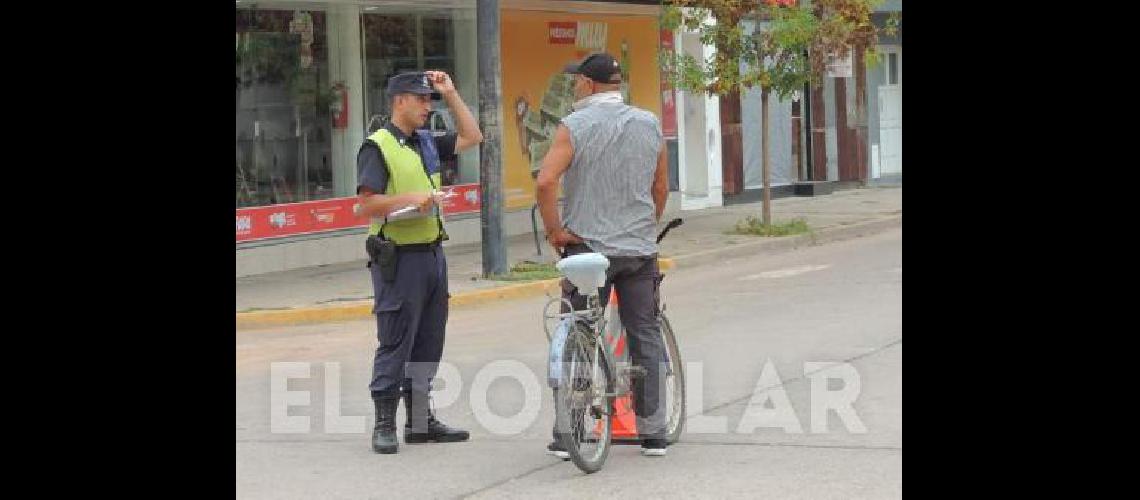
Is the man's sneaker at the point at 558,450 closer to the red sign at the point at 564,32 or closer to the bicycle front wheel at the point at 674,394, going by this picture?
the bicycle front wheel at the point at 674,394

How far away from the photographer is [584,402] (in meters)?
8.17

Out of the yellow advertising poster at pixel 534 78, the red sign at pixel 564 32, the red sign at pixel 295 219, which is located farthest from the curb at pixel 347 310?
the red sign at pixel 564 32

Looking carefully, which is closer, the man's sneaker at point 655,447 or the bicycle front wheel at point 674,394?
the man's sneaker at point 655,447

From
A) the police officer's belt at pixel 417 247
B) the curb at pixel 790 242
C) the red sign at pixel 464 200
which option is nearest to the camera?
the police officer's belt at pixel 417 247

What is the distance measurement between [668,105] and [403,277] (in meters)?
18.0

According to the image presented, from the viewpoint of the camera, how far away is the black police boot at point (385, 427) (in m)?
8.83

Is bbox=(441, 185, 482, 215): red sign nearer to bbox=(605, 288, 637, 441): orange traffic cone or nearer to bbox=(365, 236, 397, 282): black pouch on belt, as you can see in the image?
bbox=(365, 236, 397, 282): black pouch on belt

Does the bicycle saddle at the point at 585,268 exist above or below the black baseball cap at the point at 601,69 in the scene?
below

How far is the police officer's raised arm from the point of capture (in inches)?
346

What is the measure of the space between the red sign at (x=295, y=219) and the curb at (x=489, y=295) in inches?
94.2

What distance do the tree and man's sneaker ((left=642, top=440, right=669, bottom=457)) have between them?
13103 mm
